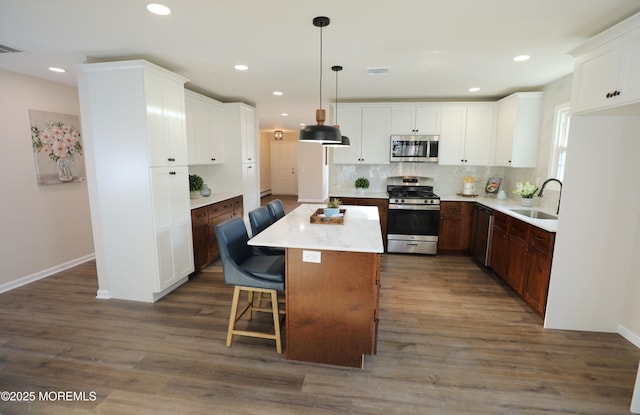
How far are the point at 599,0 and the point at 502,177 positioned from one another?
11.3 feet

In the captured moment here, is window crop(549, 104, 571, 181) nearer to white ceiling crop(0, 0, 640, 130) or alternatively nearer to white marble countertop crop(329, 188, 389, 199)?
white ceiling crop(0, 0, 640, 130)

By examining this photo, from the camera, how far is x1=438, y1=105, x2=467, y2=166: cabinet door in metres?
4.91

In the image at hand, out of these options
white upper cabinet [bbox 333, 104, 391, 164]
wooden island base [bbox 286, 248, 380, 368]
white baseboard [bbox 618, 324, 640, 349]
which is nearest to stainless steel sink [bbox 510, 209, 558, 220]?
white baseboard [bbox 618, 324, 640, 349]

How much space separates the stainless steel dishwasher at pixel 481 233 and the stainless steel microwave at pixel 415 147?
1.05 m

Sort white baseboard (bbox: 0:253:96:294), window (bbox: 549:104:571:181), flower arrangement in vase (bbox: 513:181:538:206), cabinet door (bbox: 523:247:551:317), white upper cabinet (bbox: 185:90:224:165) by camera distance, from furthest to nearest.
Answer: white upper cabinet (bbox: 185:90:224:165), flower arrangement in vase (bbox: 513:181:538:206), window (bbox: 549:104:571:181), white baseboard (bbox: 0:253:96:294), cabinet door (bbox: 523:247:551:317)

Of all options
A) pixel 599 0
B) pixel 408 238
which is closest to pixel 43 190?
pixel 408 238

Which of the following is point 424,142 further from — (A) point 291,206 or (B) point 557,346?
(A) point 291,206

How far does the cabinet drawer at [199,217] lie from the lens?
3.89 m

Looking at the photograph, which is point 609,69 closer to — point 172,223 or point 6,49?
point 172,223

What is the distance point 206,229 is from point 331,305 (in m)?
2.57

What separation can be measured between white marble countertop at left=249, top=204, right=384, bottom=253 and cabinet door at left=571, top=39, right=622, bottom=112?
6.24 ft

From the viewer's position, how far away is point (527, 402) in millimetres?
1982

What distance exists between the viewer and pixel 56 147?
4094 millimetres

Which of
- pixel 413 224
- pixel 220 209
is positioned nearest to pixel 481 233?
pixel 413 224
